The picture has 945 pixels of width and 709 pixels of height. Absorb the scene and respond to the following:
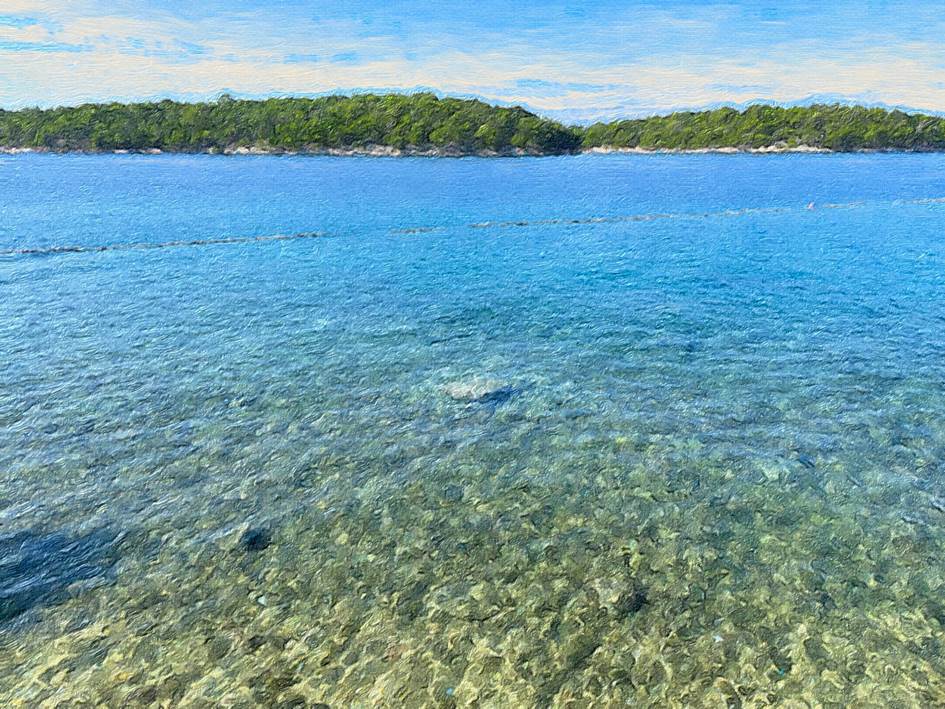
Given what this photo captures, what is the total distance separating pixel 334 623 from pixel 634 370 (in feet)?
47.2

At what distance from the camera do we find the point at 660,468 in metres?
15.0

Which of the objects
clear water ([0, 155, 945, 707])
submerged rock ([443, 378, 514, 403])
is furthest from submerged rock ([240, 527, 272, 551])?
submerged rock ([443, 378, 514, 403])

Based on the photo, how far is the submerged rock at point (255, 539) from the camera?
12.1 metres

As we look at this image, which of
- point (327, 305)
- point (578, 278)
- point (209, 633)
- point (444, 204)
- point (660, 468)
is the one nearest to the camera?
point (209, 633)

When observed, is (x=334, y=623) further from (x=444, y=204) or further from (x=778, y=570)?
(x=444, y=204)

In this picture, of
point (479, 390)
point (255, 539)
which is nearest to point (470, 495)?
point (255, 539)

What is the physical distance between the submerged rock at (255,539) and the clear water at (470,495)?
0.05 m

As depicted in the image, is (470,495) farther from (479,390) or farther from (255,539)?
(479,390)

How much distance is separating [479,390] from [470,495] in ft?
19.4

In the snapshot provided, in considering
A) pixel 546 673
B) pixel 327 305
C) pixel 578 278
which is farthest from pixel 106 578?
pixel 578 278

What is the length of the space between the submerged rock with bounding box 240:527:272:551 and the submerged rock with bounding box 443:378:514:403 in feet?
25.4

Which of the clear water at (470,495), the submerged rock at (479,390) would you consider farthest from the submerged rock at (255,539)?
the submerged rock at (479,390)

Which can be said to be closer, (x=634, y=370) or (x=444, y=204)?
(x=634, y=370)

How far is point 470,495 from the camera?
13945 mm
